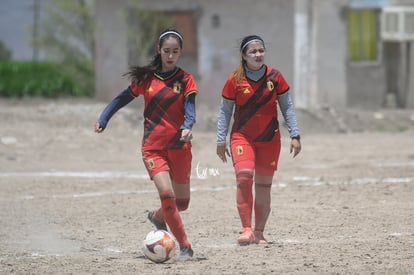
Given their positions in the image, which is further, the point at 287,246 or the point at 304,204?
the point at 304,204

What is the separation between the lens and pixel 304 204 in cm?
1239

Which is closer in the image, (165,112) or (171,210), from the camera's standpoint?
(171,210)

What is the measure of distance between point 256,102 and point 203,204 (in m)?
3.51

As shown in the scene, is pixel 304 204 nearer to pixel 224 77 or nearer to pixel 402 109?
pixel 224 77

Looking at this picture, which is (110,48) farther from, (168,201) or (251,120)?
(168,201)

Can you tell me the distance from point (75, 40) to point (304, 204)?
1872 cm

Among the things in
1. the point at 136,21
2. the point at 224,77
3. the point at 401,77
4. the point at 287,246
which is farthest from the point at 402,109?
the point at 287,246

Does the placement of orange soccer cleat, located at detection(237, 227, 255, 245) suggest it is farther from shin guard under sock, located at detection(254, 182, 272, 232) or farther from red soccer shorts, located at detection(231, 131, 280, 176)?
red soccer shorts, located at detection(231, 131, 280, 176)

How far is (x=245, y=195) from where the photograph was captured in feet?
30.7

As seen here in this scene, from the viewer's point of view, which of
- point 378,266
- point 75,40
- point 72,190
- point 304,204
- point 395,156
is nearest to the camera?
point 378,266

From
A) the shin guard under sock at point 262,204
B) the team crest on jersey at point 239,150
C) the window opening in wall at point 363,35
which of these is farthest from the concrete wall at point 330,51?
the team crest on jersey at point 239,150

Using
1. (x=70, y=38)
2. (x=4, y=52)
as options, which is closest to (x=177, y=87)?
(x=70, y=38)

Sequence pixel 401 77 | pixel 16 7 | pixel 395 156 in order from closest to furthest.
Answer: pixel 395 156
pixel 401 77
pixel 16 7

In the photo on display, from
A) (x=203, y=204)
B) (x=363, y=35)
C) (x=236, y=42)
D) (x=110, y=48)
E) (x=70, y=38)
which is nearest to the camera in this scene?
(x=203, y=204)
